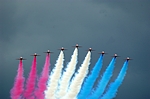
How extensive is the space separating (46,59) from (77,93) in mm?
7533

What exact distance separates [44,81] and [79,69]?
608 cm

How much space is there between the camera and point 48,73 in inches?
7736

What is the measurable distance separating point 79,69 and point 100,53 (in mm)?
4449

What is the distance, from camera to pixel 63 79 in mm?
196750

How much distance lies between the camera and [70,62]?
196m

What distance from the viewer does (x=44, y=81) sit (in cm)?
19650

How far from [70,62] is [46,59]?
3.97 m

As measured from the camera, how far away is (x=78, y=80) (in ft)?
642

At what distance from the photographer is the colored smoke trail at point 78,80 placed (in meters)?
195

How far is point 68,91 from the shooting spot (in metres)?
196

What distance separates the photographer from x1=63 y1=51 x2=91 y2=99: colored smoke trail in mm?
195250

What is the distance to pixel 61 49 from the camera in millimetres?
196750

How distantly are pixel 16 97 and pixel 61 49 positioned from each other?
10.8 meters

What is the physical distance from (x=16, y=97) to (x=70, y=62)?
414 inches
